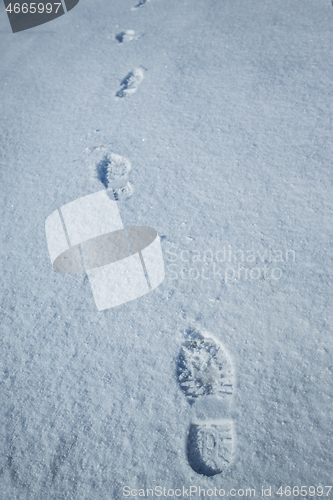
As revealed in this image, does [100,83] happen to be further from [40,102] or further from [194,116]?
[194,116]

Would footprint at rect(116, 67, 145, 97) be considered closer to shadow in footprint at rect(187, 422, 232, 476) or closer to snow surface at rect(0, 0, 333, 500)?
snow surface at rect(0, 0, 333, 500)

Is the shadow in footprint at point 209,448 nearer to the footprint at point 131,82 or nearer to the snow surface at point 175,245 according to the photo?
the snow surface at point 175,245

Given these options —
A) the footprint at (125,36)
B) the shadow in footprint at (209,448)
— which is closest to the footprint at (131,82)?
the footprint at (125,36)

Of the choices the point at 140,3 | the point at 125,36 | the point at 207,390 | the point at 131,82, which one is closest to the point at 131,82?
the point at 131,82

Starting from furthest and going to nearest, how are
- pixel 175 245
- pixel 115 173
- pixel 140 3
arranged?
pixel 140 3 < pixel 115 173 < pixel 175 245

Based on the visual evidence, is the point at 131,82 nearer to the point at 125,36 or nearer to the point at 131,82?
the point at 131,82

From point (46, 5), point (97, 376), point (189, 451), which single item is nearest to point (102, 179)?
point (97, 376)

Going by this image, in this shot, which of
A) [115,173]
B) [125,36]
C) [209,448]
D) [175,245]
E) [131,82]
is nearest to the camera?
[209,448]
